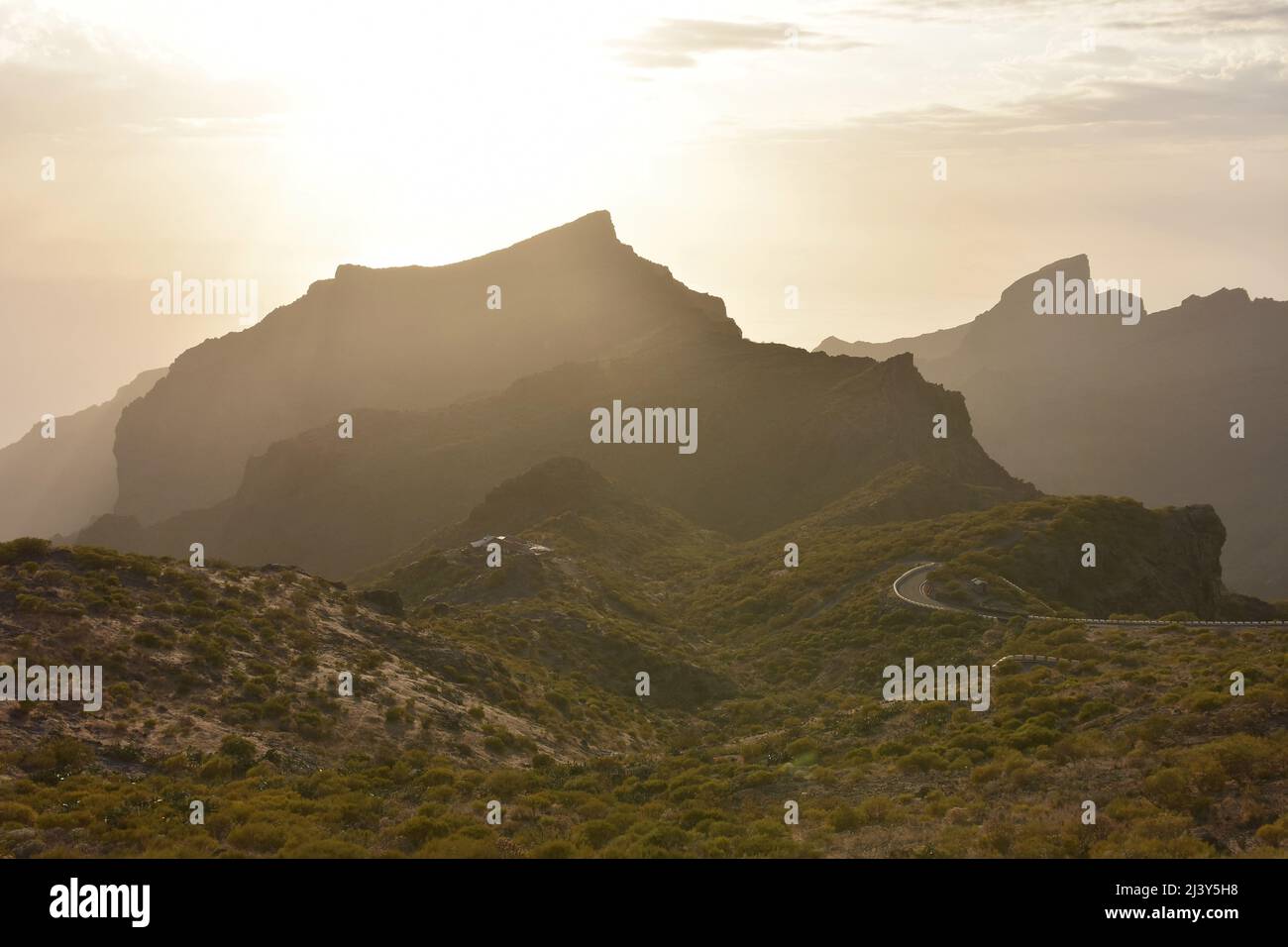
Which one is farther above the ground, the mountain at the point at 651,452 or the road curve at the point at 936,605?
the mountain at the point at 651,452

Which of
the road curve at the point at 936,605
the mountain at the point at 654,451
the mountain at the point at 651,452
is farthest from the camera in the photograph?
the mountain at the point at 651,452

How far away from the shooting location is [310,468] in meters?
185

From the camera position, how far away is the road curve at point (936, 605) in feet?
161

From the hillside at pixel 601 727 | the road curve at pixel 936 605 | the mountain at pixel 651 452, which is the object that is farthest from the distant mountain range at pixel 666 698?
the mountain at pixel 651 452

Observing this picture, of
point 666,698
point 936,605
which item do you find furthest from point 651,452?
point 666,698

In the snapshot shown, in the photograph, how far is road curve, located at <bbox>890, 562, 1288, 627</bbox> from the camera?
1928 inches

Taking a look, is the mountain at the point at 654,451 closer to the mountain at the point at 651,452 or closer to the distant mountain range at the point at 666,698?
the mountain at the point at 651,452

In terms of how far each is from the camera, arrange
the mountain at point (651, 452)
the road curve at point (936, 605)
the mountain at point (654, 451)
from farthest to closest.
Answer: the mountain at point (651, 452), the mountain at point (654, 451), the road curve at point (936, 605)

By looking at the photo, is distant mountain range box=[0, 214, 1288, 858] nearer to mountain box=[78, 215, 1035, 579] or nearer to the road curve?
the road curve

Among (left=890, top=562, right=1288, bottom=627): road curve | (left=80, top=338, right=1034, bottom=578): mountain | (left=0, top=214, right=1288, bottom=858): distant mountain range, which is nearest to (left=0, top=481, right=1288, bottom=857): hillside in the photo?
(left=0, top=214, right=1288, bottom=858): distant mountain range

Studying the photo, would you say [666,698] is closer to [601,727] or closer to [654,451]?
[601,727]

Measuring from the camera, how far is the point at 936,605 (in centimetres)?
6266
